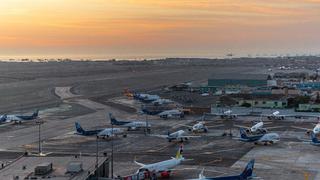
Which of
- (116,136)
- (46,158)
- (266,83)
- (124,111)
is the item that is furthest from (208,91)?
(46,158)

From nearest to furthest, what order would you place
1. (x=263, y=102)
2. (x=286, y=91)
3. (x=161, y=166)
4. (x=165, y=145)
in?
(x=161, y=166) → (x=165, y=145) → (x=263, y=102) → (x=286, y=91)

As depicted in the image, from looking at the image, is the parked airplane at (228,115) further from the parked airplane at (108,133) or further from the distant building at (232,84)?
the distant building at (232,84)

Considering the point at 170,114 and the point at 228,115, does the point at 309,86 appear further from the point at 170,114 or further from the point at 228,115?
the point at 170,114

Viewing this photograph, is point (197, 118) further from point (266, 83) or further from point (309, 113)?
point (266, 83)

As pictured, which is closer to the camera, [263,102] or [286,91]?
[263,102]

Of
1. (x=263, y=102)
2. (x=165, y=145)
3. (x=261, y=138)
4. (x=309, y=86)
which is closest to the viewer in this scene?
(x=261, y=138)

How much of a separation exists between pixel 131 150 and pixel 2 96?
93333 millimetres

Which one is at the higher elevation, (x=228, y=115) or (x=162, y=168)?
(x=228, y=115)

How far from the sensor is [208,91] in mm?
171500

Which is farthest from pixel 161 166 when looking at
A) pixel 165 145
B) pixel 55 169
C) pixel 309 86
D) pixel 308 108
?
pixel 309 86

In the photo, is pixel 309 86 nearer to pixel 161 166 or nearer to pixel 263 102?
pixel 263 102

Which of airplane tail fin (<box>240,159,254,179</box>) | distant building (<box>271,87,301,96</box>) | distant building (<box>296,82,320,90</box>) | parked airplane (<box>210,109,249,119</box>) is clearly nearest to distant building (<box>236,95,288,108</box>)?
distant building (<box>271,87,301,96</box>)

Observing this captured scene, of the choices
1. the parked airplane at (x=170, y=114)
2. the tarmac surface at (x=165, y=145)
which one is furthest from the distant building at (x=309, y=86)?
the parked airplane at (x=170, y=114)

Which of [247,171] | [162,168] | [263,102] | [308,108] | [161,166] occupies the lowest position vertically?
[162,168]
